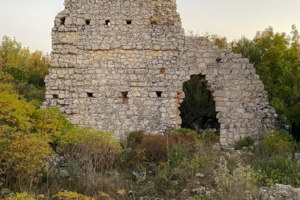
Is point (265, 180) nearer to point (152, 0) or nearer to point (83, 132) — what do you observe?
point (83, 132)

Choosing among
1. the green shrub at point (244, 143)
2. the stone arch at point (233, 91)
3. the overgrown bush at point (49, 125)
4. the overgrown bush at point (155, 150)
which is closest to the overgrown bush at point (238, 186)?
the overgrown bush at point (155, 150)

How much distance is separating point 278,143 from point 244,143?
1.15m

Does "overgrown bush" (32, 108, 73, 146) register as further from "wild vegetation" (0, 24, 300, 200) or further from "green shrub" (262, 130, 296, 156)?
"green shrub" (262, 130, 296, 156)

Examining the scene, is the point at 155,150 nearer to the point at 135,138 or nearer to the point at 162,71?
the point at 135,138

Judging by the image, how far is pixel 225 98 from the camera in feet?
33.0

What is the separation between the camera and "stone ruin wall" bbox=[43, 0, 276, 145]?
9.98 m

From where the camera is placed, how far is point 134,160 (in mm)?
7898

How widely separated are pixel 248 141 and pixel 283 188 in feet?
13.2

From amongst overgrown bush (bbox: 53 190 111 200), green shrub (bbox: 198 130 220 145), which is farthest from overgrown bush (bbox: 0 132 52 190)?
green shrub (bbox: 198 130 220 145)

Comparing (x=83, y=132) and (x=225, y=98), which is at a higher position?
(x=225, y=98)

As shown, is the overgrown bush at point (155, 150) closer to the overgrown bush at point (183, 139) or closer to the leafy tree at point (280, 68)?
the overgrown bush at point (183, 139)

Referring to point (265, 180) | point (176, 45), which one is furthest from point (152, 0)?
point (265, 180)

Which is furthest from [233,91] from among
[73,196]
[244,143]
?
[73,196]

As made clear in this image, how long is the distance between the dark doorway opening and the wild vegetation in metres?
2.89
